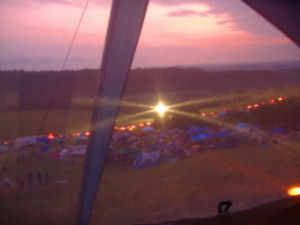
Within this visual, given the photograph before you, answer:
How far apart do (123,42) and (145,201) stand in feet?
6.03

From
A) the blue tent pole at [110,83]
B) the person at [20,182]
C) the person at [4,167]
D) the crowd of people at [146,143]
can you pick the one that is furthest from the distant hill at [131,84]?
the person at [20,182]

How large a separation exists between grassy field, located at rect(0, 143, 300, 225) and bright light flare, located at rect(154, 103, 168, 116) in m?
0.66

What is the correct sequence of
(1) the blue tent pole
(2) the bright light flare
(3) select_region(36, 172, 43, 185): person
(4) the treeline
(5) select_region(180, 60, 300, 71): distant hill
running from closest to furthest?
1. (1) the blue tent pole
2. (3) select_region(36, 172, 43, 185): person
3. (2) the bright light flare
4. (5) select_region(180, 60, 300, 71): distant hill
5. (4) the treeline

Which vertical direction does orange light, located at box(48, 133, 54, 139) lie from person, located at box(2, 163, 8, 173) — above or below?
above

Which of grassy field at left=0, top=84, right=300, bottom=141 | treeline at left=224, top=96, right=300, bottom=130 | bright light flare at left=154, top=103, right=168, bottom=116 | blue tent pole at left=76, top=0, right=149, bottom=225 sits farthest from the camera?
treeline at left=224, top=96, right=300, bottom=130

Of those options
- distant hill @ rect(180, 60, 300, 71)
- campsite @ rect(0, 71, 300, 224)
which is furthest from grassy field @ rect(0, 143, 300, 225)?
distant hill @ rect(180, 60, 300, 71)

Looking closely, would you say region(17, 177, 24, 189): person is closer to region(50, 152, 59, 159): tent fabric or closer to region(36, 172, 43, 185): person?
region(36, 172, 43, 185): person

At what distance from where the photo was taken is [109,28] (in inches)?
95.5

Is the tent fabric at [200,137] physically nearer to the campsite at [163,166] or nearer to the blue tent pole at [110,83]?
the campsite at [163,166]

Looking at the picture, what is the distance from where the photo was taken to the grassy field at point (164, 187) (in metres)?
2.95

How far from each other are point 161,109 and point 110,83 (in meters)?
0.83

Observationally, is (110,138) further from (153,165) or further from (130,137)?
(153,165)

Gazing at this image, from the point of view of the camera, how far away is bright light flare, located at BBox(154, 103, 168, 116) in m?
3.20

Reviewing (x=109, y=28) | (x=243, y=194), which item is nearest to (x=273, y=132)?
(x=243, y=194)
